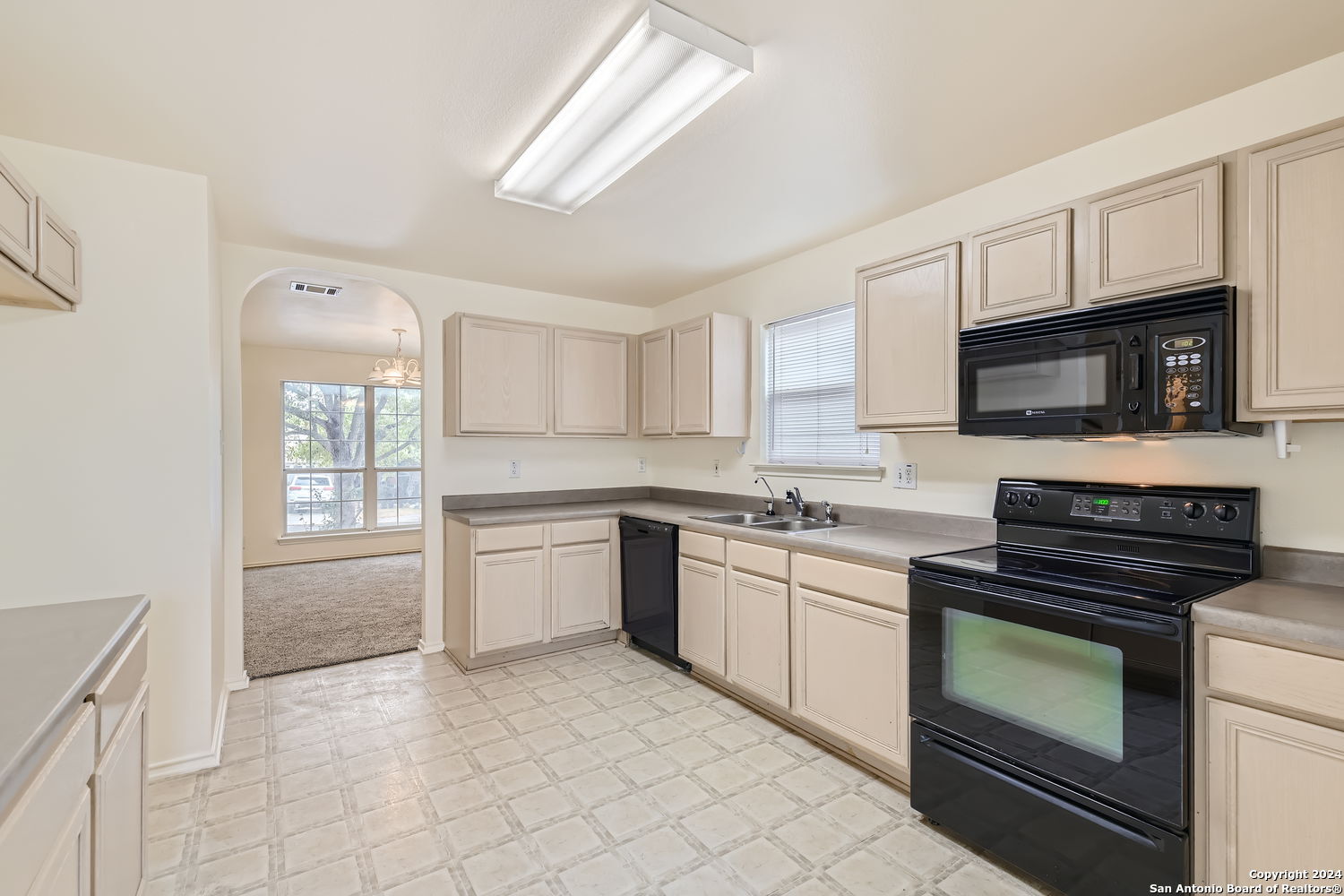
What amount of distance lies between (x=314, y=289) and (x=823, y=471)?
3.72m

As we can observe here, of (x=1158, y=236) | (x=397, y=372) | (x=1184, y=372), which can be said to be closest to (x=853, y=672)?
(x=1184, y=372)

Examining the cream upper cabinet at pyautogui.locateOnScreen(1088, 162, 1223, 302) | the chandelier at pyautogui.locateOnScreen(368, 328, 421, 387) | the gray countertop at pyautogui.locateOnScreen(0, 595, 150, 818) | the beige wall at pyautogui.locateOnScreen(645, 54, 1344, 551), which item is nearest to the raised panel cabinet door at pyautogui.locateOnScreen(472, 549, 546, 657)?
the beige wall at pyautogui.locateOnScreen(645, 54, 1344, 551)

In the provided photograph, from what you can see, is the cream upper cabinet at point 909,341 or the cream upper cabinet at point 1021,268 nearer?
the cream upper cabinet at point 1021,268

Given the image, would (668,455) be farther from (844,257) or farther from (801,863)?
(801,863)

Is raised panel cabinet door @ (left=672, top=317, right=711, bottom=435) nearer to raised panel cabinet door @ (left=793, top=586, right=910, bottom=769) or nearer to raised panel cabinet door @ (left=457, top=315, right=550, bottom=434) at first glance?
raised panel cabinet door @ (left=457, top=315, right=550, bottom=434)

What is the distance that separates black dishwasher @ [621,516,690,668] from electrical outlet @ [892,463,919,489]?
1230mm

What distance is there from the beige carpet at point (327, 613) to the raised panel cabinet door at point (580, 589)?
1082 mm

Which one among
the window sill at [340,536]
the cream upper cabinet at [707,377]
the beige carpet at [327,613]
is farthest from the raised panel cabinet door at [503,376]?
the window sill at [340,536]

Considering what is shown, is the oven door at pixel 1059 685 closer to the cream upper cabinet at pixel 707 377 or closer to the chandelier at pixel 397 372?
the cream upper cabinet at pixel 707 377

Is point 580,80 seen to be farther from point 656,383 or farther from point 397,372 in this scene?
point 397,372

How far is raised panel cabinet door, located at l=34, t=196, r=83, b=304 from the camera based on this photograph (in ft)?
6.25

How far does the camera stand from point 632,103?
1.94 m

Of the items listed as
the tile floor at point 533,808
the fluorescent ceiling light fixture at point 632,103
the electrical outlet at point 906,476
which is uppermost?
the fluorescent ceiling light fixture at point 632,103

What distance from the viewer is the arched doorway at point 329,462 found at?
5.04m
